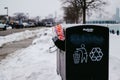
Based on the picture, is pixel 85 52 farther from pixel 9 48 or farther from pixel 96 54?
pixel 9 48

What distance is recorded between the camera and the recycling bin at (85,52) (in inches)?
253

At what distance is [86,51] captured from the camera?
6.48m

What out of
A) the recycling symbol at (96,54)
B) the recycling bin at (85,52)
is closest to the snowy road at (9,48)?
the recycling bin at (85,52)

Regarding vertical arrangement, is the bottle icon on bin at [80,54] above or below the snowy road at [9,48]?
above

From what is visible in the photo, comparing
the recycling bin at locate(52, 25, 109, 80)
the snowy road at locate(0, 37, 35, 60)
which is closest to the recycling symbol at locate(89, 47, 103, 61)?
the recycling bin at locate(52, 25, 109, 80)

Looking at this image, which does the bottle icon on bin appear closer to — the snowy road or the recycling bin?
the recycling bin

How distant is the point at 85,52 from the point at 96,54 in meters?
0.23

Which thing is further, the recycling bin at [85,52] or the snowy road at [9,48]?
the snowy road at [9,48]

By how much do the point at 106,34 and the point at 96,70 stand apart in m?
0.79

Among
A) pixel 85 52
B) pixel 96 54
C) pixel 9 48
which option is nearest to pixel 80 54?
pixel 85 52

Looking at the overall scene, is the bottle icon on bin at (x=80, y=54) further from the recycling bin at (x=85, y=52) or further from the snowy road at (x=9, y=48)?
the snowy road at (x=9, y=48)

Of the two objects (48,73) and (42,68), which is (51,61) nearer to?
(42,68)

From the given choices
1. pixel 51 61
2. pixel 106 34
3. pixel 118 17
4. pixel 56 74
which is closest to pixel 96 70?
pixel 106 34

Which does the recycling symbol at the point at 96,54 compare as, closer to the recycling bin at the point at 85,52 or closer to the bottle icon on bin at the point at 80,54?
the recycling bin at the point at 85,52
